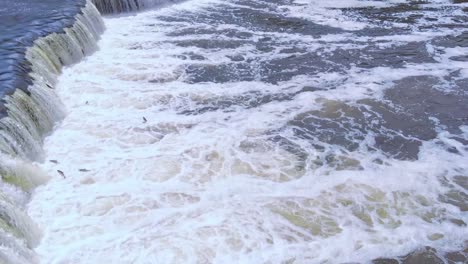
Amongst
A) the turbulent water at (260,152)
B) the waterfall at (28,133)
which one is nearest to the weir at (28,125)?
the waterfall at (28,133)

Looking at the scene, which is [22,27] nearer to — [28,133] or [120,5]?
[28,133]

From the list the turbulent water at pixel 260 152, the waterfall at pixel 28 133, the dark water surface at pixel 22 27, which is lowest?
the turbulent water at pixel 260 152

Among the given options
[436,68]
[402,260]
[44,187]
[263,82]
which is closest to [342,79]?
[263,82]

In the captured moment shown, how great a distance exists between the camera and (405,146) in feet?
21.7

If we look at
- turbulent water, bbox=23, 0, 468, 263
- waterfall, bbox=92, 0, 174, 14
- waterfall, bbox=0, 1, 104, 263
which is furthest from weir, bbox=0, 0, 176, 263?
waterfall, bbox=92, 0, 174, 14

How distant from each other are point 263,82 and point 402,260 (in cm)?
520

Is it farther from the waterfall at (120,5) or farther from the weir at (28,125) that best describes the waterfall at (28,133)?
the waterfall at (120,5)

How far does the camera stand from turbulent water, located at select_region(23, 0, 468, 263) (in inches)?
185

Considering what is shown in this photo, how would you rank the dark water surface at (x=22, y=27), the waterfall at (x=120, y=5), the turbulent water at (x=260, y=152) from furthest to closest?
1. the waterfall at (x=120, y=5)
2. the dark water surface at (x=22, y=27)
3. the turbulent water at (x=260, y=152)

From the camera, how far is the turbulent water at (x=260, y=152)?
470 centimetres

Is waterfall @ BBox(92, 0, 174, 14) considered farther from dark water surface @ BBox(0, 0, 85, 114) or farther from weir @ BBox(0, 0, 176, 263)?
weir @ BBox(0, 0, 176, 263)

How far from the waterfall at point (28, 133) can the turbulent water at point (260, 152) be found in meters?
0.18

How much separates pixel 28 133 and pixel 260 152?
309cm

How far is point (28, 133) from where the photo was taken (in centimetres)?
623
